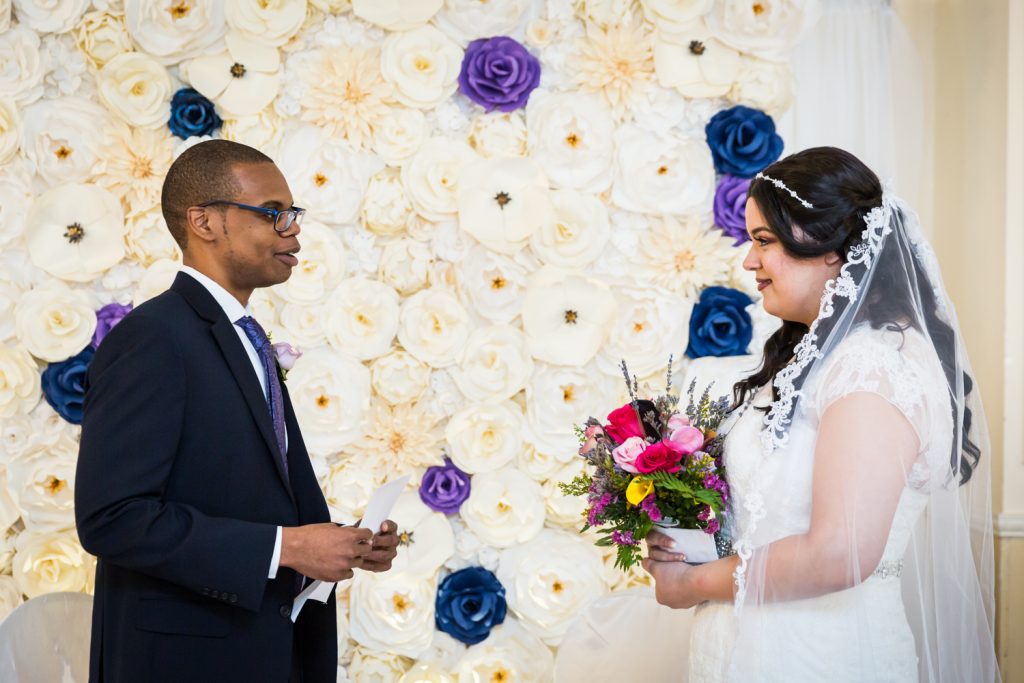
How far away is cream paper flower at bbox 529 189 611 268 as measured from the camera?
133 inches

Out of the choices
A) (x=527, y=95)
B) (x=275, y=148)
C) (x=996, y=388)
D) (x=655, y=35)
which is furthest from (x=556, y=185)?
(x=996, y=388)

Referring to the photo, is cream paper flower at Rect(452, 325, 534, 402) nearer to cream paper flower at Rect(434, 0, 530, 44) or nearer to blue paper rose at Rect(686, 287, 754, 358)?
blue paper rose at Rect(686, 287, 754, 358)

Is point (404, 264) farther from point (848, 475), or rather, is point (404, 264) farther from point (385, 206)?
point (848, 475)

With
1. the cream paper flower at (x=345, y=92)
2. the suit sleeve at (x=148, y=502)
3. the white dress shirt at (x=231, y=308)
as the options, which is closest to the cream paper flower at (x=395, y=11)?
the cream paper flower at (x=345, y=92)

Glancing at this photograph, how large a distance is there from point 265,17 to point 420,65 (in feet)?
1.88

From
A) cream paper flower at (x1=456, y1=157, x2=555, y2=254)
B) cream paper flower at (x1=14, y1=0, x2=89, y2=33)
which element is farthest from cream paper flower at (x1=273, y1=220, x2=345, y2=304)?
cream paper flower at (x1=14, y1=0, x2=89, y2=33)

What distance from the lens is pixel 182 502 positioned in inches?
80.3

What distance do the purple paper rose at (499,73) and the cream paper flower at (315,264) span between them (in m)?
0.73

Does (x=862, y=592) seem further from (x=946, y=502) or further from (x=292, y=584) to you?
(x=292, y=584)

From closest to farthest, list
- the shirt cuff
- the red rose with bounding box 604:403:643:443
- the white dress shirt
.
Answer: the shirt cuff < the red rose with bounding box 604:403:643:443 < the white dress shirt

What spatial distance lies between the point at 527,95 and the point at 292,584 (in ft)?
6.56

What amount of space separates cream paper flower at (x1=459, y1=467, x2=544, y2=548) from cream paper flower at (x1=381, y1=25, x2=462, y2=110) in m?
1.38

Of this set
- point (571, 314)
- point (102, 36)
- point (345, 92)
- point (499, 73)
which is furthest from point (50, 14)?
point (571, 314)

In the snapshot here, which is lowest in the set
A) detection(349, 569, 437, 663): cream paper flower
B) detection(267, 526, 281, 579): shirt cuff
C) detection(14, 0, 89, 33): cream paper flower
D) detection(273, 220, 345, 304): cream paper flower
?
detection(349, 569, 437, 663): cream paper flower
